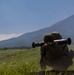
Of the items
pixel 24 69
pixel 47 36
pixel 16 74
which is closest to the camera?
pixel 16 74

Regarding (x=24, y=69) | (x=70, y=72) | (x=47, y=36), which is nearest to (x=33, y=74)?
(x=24, y=69)

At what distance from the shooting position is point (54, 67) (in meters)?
11.9

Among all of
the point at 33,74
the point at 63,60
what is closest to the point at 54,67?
the point at 63,60

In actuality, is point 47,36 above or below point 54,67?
above

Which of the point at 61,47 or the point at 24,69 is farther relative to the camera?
the point at 61,47

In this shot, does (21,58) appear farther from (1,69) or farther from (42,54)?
(42,54)

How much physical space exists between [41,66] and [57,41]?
3.21ft

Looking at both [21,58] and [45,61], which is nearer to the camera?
[21,58]

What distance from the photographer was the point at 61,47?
476 inches

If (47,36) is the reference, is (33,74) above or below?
below

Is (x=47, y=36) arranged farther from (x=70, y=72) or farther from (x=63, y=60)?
(x=70, y=72)

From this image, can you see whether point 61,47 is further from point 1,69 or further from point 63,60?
point 1,69

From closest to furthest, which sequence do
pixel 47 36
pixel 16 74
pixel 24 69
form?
pixel 16 74 < pixel 24 69 < pixel 47 36

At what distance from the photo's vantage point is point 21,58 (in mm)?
10070
